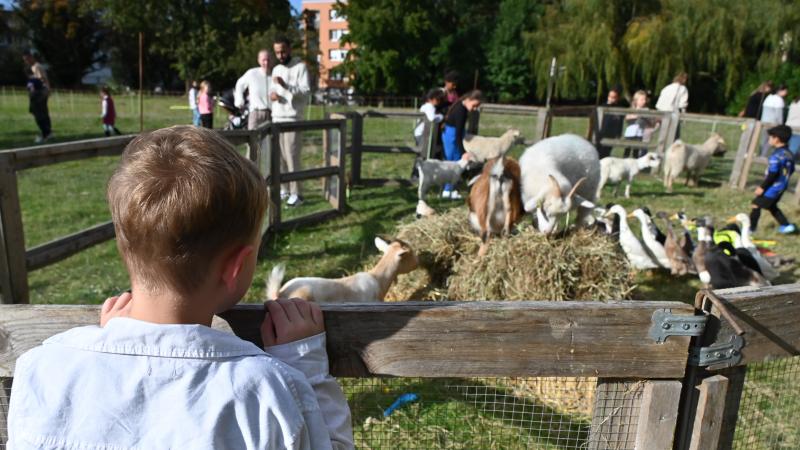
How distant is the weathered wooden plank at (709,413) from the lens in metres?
1.59

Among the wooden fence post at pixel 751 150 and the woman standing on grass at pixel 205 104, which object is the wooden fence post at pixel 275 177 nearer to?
the woman standing on grass at pixel 205 104

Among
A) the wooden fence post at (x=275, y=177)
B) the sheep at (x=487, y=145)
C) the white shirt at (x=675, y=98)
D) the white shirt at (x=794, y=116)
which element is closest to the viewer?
the wooden fence post at (x=275, y=177)

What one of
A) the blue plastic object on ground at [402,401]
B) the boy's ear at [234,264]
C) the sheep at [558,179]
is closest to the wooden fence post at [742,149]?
the sheep at [558,179]

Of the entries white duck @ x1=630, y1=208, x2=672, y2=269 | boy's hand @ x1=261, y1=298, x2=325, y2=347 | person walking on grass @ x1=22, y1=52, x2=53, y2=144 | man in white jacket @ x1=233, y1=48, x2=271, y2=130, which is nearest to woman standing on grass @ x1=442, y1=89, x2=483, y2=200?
man in white jacket @ x1=233, y1=48, x2=271, y2=130

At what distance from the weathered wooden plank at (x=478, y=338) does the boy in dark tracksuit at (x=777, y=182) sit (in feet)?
26.3

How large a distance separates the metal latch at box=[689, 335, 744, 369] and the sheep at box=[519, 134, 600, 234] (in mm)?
3703

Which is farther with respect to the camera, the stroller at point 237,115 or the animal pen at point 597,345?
the stroller at point 237,115

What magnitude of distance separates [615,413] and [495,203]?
12.7 ft

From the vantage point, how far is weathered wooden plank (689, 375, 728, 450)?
1587 mm

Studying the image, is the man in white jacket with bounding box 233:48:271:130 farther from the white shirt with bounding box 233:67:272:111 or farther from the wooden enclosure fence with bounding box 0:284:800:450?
the wooden enclosure fence with bounding box 0:284:800:450

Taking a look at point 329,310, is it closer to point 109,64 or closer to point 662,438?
point 662,438

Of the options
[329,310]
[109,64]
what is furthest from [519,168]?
[109,64]

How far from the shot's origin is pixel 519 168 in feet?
20.3

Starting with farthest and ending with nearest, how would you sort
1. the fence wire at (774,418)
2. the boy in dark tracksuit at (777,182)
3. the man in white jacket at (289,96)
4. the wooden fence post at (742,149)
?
the wooden fence post at (742,149) < the man in white jacket at (289,96) < the boy in dark tracksuit at (777,182) < the fence wire at (774,418)
